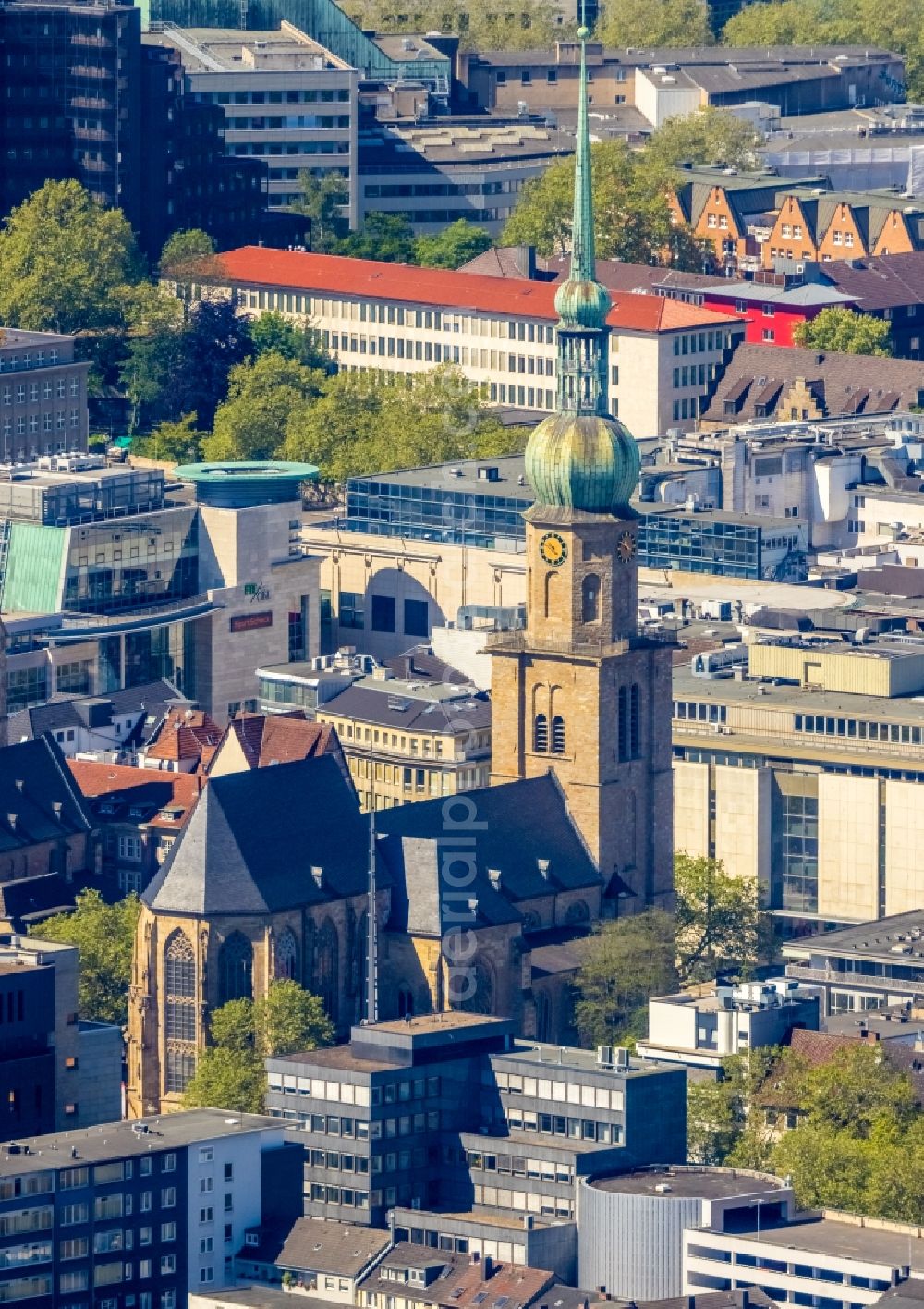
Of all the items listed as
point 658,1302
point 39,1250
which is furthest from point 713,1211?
point 39,1250

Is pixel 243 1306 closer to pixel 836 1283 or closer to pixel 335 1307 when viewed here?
pixel 335 1307

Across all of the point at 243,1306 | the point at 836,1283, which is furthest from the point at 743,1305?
the point at 243,1306

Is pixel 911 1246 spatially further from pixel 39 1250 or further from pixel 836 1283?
pixel 39 1250

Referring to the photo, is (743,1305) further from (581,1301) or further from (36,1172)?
(36,1172)

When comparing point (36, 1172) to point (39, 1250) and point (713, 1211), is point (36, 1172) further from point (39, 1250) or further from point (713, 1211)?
point (713, 1211)

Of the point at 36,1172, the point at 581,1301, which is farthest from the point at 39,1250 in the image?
the point at 581,1301

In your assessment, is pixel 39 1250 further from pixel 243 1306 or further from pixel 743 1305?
pixel 743 1305
